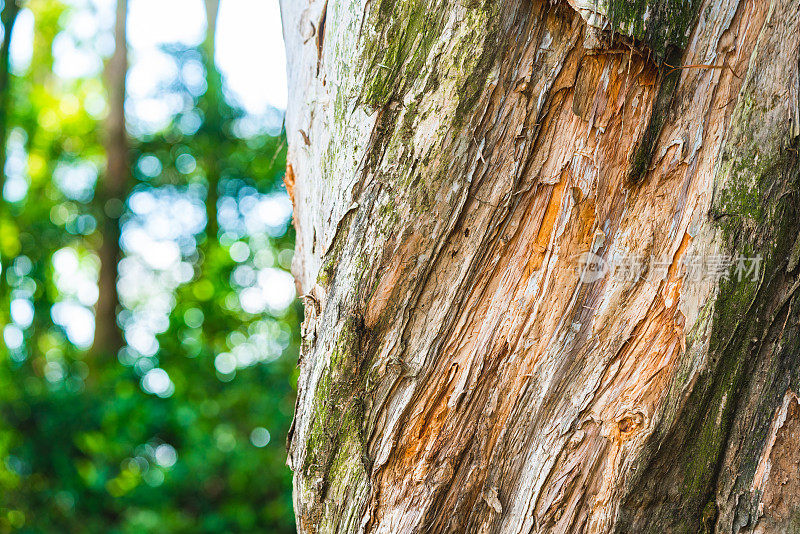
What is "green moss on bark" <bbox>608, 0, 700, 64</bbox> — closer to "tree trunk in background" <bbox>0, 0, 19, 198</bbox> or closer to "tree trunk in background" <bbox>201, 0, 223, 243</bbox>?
"tree trunk in background" <bbox>201, 0, 223, 243</bbox>

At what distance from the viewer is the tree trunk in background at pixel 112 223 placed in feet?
18.6

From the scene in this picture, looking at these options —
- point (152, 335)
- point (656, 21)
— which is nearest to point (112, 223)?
point (152, 335)

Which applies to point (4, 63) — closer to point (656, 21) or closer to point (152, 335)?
point (152, 335)

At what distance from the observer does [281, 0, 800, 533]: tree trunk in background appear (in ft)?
4.14

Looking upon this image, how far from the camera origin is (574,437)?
1338 mm

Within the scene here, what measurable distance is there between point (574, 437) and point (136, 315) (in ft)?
17.4

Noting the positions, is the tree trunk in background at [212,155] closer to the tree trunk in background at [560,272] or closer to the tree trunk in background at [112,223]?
the tree trunk in background at [112,223]

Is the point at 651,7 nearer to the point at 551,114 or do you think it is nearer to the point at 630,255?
the point at 551,114

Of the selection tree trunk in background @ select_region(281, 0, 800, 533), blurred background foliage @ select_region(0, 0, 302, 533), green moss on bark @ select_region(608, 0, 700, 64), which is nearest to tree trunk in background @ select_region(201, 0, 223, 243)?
blurred background foliage @ select_region(0, 0, 302, 533)

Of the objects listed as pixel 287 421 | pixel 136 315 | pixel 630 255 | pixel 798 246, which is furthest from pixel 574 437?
pixel 136 315

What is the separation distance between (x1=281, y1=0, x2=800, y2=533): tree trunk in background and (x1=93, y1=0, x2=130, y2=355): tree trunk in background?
16.1 feet

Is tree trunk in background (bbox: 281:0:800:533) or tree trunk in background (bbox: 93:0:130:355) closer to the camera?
tree trunk in background (bbox: 281:0:800:533)

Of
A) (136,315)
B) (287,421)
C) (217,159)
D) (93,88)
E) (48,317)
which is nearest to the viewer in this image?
(287,421)

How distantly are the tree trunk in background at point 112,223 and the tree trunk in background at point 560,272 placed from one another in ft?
16.1
